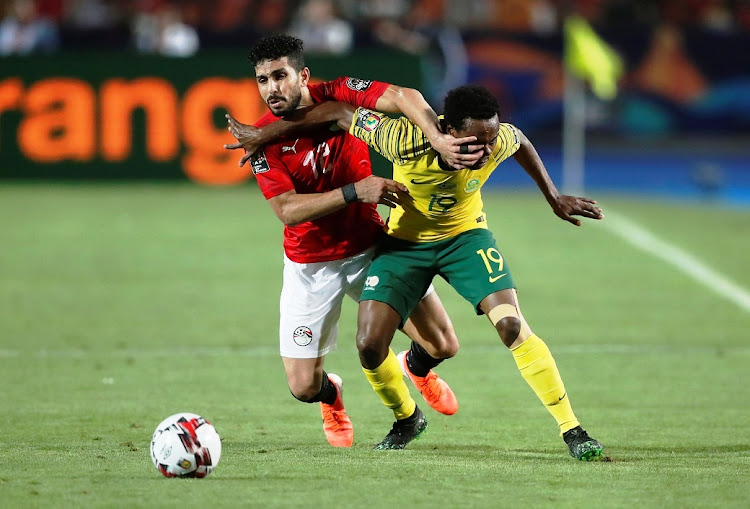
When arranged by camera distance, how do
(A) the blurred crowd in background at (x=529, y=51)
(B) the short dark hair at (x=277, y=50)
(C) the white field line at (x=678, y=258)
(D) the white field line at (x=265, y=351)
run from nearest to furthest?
(B) the short dark hair at (x=277, y=50), (D) the white field line at (x=265, y=351), (C) the white field line at (x=678, y=258), (A) the blurred crowd in background at (x=529, y=51)

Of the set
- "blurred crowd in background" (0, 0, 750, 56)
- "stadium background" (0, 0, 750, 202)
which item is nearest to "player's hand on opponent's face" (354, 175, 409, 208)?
"stadium background" (0, 0, 750, 202)

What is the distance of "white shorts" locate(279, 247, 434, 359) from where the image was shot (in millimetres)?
7320

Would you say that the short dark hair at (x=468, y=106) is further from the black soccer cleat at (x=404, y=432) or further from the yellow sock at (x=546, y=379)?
the black soccer cleat at (x=404, y=432)

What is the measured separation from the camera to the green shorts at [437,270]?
6816 mm

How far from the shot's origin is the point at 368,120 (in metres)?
6.85

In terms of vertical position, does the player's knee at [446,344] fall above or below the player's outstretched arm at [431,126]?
below

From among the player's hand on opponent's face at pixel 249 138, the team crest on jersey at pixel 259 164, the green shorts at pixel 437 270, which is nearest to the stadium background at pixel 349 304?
the green shorts at pixel 437 270

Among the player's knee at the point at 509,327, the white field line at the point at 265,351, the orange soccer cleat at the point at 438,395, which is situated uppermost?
the player's knee at the point at 509,327

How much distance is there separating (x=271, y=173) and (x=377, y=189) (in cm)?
83

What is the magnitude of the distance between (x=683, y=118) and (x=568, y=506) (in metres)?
16.8

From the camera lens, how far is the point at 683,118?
21.3 meters

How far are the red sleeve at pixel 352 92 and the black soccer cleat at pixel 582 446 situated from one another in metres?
2.05

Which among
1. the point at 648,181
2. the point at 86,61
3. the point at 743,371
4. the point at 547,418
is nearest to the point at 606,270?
the point at 743,371

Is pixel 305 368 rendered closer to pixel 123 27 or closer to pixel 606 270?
pixel 606 270
